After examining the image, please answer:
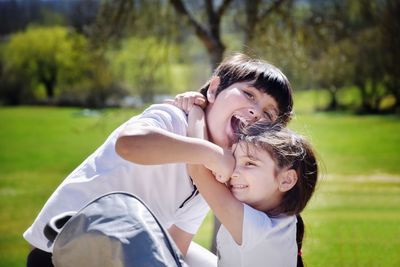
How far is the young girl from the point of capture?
1.73 meters

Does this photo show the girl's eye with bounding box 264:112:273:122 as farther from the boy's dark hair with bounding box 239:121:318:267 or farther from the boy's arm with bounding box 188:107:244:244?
the boy's arm with bounding box 188:107:244:244

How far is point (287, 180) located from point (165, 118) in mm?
388

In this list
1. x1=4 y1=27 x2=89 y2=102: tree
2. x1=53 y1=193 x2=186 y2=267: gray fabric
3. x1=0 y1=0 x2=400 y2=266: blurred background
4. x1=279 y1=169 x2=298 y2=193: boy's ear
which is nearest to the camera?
x1=53 y1=193 x2=186 y2=267: gray fabric

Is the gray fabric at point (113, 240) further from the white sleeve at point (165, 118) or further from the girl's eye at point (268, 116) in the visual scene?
the girl's eye at point (268, 116)

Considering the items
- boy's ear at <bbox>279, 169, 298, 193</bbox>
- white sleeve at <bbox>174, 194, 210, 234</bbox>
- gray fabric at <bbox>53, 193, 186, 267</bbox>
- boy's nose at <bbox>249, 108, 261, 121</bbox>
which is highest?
A: boy's nose at <bbox>249, 108, 261, 121</bbox>

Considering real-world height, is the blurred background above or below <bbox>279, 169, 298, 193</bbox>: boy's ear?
below

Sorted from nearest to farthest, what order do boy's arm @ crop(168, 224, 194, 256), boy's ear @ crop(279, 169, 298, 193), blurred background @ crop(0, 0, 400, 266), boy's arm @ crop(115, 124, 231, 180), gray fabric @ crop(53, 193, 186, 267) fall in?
gray fabric @ crop(53, 193, 186, 267) → boy's arm @ crop(115, 124, 231, 180) → boy's ear @ crop(279, 169, 298, 193) → boy's arm @ crop(168, 224, 194, 256) → blurred background @ crop(0, 0, 400, 266)

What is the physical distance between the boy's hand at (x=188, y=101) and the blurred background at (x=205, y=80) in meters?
0.33

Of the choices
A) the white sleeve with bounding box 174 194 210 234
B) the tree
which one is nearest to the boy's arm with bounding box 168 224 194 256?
the white sleeve with bounding box 174 194 210 234

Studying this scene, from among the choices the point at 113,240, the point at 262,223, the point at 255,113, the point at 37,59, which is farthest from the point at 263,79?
the point at 37,59

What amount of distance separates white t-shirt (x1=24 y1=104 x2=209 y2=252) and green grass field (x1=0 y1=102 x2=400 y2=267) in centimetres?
42

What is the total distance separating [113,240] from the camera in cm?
137

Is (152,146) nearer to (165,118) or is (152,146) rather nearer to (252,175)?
(165,118)

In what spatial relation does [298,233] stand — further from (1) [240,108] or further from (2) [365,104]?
(2) [365,104]
